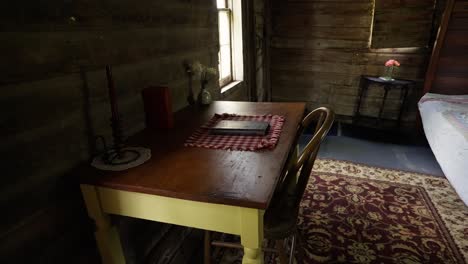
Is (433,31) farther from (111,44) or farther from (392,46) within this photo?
(111,44)

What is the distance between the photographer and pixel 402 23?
3.43 metres

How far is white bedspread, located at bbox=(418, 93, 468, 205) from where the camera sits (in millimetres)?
2055

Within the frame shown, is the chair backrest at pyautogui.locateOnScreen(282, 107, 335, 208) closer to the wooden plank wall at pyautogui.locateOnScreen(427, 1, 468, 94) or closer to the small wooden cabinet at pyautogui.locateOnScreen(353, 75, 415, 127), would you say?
the small wooden cabinet at pyautogui.locateOnScreen(353, 75, 415, 127)

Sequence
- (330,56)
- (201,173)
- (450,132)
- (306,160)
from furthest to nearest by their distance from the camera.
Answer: (330,56) < (450,132) < (306,160) < (201,173)

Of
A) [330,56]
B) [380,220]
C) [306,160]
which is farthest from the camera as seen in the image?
[330,56]

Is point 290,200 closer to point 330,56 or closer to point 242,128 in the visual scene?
point 242,128

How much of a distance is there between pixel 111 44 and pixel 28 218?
0.70 metres

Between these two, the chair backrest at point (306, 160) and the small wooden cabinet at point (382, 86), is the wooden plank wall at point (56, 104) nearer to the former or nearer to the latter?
the chair backrest at point (306, 160)

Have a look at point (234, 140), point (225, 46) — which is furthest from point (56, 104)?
point (225, 46)

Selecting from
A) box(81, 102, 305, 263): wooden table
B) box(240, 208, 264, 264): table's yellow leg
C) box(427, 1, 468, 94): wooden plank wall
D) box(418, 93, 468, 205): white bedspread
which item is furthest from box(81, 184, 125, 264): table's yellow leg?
box(427, 1, 468, 94): wooden plank wall

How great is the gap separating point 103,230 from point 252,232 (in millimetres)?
551

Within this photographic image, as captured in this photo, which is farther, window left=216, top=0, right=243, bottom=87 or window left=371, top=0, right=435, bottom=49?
window left=371, top=0, right=435, bottom=49

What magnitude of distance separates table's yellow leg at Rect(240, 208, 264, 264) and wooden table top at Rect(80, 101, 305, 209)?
4cm

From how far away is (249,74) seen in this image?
339cm
